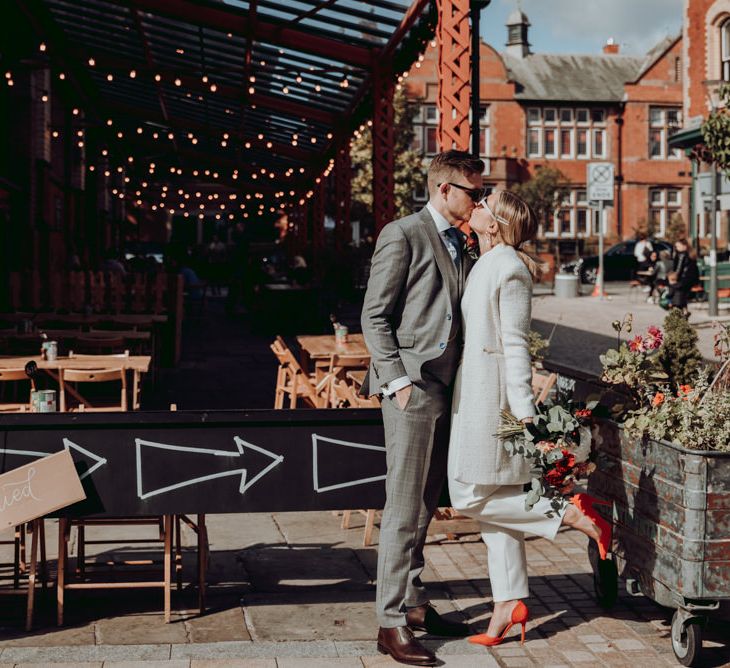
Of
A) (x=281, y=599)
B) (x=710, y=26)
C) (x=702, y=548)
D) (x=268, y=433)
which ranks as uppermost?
(x=710, y=26)

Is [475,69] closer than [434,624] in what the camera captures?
No

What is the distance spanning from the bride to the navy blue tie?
0.10 metres

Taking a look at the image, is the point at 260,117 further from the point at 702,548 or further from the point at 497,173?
the point at 497,173

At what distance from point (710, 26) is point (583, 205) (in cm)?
2143

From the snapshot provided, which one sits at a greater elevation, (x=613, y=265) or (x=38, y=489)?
(x=613, y=265)

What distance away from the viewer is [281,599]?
5293 millimetres

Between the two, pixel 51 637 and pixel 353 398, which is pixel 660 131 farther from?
pixel 51 637

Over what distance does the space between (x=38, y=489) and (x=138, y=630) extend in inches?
30.8

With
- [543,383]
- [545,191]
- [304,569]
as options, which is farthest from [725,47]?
[304,569]

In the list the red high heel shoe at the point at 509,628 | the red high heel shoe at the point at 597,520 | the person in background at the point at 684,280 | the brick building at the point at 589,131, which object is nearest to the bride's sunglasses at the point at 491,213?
the red high heel shoe at the point at 597,520

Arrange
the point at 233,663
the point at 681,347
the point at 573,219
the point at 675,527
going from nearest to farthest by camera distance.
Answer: the point at 675,527
the point at 233,663
the point at 681,347
the point at 573,219

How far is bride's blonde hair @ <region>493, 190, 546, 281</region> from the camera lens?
14.9 feet

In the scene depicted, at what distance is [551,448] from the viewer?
14.3 ft

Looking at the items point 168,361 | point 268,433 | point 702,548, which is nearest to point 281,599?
point 268,433
